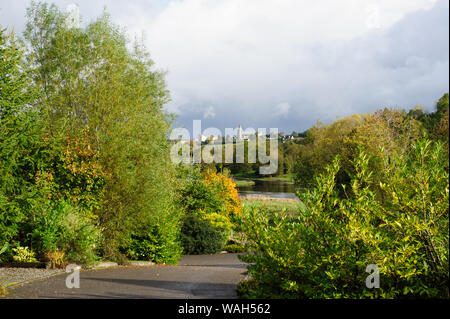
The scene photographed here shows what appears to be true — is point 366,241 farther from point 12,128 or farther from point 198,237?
point 198,237

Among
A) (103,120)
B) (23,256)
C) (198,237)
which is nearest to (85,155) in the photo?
(103,120)

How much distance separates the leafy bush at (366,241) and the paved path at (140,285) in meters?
1.83

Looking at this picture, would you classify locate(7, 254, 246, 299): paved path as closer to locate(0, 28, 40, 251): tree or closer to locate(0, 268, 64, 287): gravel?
locate(0, 268, 64, 287): gravel

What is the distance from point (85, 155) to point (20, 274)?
13.0 ft

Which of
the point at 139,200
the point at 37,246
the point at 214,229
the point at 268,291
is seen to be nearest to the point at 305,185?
the point at 214,229

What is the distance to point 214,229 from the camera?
1998 centimetres

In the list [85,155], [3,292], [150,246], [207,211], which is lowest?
[150,246]

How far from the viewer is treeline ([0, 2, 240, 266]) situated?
1155 centimetres

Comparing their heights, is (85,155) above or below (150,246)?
above

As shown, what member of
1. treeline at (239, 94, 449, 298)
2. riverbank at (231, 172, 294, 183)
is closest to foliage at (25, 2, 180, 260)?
treeline at (239, 94, 449, 298)

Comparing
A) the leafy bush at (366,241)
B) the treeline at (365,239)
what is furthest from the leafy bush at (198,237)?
the leafy bush at (366,241)

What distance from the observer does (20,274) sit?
33.4 feet

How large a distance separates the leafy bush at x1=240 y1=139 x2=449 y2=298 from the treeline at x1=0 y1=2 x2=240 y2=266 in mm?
6462
